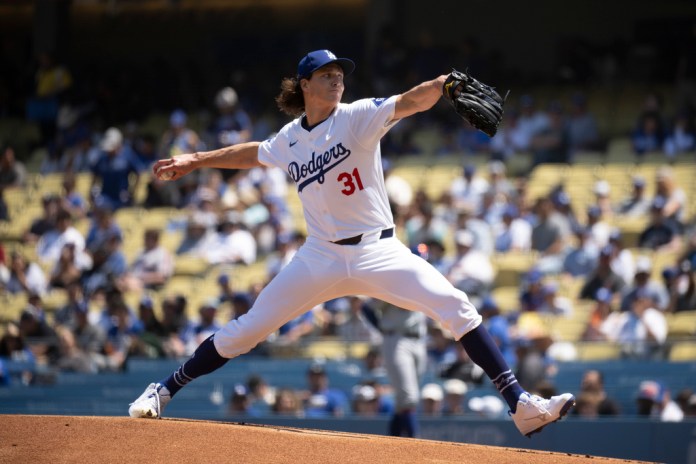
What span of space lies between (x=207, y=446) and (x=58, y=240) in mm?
9201

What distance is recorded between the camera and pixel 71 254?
548 inches

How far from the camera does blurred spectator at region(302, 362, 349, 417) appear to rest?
10289 mm

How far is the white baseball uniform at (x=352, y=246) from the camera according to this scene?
5969 millimetres

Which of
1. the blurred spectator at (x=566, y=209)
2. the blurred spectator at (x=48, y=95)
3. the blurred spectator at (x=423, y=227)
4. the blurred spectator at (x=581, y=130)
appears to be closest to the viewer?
the blurred spectator at (x=423, y=227)

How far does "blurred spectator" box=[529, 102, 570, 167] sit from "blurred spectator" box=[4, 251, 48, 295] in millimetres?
5939

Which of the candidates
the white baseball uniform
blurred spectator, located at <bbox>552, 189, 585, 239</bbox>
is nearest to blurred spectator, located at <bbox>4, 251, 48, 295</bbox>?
blurred spectator, located at <bbox>552, 189, 585, 239</bbox>

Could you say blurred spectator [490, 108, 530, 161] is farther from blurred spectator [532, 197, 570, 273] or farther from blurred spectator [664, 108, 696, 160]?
blurred spectator [532, 197, 570, 273]

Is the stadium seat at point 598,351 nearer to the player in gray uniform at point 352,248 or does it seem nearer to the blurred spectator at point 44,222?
the player in gray uniform at point 352,248

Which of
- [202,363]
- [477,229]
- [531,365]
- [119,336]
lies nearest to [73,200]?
[119,336]

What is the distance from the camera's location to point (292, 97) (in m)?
6.46

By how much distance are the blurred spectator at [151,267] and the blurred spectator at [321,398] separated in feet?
10.9

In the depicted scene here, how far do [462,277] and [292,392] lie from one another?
Result: 214cm

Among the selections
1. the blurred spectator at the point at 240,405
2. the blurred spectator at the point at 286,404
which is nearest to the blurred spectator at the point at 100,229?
the blurred spectator at the point at 240,405

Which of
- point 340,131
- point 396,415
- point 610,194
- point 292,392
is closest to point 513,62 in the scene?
point 610,194
